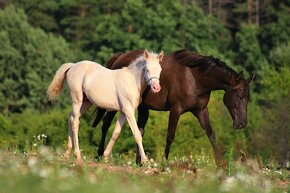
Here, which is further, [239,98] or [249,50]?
[249,50]

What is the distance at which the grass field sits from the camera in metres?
10.3

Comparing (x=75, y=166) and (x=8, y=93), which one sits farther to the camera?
(x=8, y=93)

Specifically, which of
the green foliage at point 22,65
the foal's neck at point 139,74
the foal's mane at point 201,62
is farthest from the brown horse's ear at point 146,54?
the green foliage at point 22,65

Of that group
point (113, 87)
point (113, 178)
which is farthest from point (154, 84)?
point (113, 178)

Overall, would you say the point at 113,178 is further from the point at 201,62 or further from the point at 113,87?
the point at 201,62

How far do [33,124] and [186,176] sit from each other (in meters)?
52.5

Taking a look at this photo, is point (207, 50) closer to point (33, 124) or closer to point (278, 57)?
point (278, 57)

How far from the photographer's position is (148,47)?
296 feet

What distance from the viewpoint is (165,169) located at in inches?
595

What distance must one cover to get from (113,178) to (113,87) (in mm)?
5472

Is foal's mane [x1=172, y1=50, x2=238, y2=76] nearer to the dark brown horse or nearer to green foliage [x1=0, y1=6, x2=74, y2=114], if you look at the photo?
the dark brown horse

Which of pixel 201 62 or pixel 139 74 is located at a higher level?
pixel 201 62

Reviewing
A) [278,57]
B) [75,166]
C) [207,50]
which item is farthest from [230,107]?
[207,50]

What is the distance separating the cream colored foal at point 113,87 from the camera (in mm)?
17188
